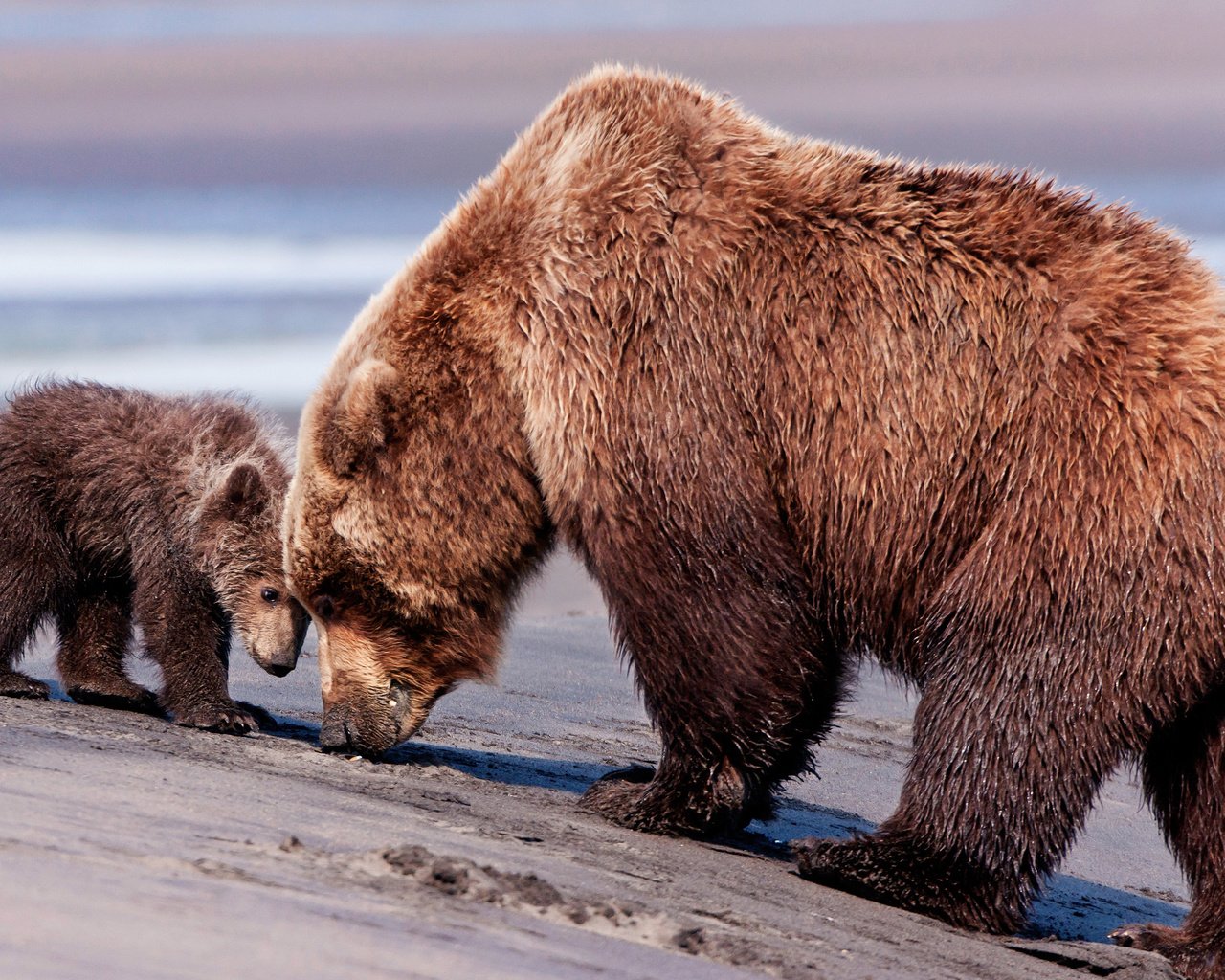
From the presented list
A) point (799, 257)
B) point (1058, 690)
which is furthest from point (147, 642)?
point (1058, 690)

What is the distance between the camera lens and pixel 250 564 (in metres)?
6.37

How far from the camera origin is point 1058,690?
445 centimetres

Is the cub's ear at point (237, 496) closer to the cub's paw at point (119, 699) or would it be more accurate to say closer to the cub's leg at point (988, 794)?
the cub's paw at point (119, 699)

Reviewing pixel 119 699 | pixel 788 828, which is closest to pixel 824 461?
pixel 788 828

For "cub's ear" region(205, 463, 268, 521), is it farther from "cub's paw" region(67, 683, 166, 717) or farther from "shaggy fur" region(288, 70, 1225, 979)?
"shaggy fur" region(288, 70, 1225, 979)

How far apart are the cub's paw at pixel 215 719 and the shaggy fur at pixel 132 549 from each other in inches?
3.8

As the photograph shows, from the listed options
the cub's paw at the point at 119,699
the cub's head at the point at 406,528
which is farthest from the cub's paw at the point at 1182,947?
the cub's paw at the point at 119,699

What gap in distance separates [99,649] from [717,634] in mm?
2946

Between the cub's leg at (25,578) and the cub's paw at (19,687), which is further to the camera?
the cub's leg at (25,578)

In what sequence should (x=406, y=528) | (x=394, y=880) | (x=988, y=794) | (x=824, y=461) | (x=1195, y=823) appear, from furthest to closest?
(x=406, y=528)
(x=824, y=461)
(x=1195, y=823)
(x=988, y=794)
(x=394, y=880)

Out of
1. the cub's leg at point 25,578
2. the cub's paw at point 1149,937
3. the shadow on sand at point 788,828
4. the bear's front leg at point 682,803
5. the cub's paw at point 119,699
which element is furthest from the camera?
the cub's paw at point 119,699

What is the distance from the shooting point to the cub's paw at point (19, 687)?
6023 millimetres

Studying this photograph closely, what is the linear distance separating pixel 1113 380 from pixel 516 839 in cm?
224

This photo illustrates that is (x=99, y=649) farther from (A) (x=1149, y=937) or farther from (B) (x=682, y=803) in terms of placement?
(A) (x=1149, y=937)
